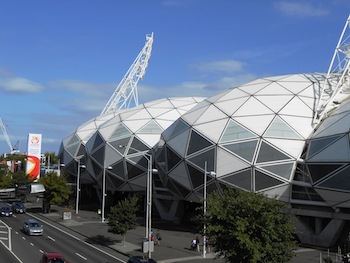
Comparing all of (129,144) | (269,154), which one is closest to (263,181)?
(269,154)

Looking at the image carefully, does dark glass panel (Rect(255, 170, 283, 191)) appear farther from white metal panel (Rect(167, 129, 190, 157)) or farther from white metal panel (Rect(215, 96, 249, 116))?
white metal panel (Rect(167, 129, 190, 157))

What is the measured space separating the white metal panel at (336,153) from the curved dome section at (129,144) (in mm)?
25661

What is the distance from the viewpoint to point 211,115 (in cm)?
3988

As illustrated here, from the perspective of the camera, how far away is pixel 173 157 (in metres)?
41.4

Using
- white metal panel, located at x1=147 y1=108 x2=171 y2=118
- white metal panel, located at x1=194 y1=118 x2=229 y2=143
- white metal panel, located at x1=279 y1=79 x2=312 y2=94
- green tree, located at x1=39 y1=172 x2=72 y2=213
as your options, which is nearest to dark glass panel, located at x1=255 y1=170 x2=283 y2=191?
white metal panel, located at x1=194 y1=118 x2=229 y2=143

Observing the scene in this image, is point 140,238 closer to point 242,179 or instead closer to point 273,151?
point 242,179

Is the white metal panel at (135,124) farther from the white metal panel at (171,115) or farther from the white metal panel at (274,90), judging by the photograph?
the white metal panel at (274,90)

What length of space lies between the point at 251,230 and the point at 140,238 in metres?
20.7

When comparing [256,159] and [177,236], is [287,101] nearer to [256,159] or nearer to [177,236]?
[256,159]

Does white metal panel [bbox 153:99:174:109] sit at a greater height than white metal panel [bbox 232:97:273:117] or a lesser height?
greater

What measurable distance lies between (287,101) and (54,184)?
32210 mm

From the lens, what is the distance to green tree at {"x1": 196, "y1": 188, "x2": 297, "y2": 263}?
58.4ft

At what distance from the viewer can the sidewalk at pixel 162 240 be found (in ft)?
95.7

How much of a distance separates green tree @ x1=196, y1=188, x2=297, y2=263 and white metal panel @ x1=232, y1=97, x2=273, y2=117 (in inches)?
746
